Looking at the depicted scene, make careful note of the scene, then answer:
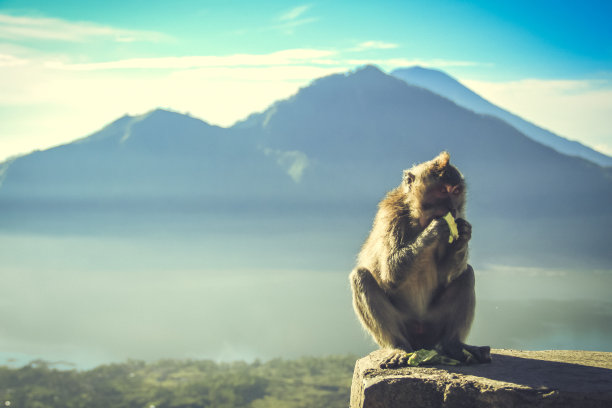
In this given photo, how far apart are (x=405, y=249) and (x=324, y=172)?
404 feet

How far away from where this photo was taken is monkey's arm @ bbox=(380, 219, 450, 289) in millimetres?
5227

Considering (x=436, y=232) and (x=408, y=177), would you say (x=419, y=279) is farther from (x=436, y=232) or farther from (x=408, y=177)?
(x=408, y=177)

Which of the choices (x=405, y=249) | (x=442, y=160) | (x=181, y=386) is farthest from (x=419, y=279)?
(x=181, y=386)

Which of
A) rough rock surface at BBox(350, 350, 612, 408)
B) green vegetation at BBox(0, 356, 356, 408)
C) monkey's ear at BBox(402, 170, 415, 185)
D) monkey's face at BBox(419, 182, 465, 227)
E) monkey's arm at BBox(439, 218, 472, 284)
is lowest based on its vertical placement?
green vegetation at BBox(0, 356, 356, 408)

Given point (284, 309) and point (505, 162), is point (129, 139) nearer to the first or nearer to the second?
point (284, 309)

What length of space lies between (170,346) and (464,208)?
96.0 meters

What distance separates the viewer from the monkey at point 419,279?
18.2 ft

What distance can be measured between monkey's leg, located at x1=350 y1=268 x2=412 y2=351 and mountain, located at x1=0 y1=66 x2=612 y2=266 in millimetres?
100489

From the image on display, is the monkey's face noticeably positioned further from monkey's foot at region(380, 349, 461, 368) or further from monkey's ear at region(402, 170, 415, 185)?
monkey's foot at region(380, 349, 461, 368)

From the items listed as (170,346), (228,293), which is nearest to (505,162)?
(228,293)

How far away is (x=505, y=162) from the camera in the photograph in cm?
11975

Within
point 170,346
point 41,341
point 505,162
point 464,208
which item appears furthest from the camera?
point 505,162

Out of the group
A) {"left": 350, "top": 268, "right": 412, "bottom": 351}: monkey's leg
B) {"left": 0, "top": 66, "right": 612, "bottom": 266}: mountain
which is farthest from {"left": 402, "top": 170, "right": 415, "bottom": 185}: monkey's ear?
{"left": 0, "top": 66, "right": 612, "bottom": 266}: mountain

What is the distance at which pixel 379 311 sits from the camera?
5.63 metres
